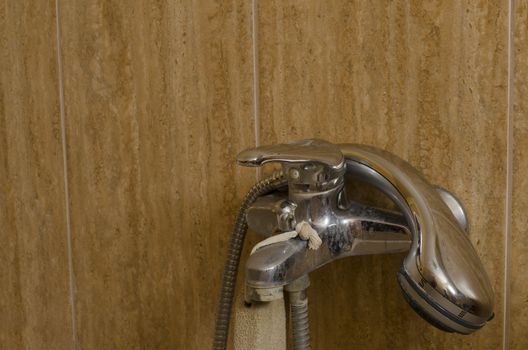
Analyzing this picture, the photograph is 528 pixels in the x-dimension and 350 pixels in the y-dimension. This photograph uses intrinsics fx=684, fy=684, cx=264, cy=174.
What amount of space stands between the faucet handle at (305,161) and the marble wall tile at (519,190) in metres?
0.14

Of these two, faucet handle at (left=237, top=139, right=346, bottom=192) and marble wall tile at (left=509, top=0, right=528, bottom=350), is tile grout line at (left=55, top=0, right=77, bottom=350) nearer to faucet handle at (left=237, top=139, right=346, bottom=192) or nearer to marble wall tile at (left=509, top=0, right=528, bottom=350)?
faucet handle at (left=237, top=139, right=346, bottom=192)

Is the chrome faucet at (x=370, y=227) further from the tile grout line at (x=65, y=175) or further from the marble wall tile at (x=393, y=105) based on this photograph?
the tile grout line at (x=65, y=175)

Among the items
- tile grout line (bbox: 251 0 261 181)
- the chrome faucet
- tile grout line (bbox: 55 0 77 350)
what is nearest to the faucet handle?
the chrome faucet

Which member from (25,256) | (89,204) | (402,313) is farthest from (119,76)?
(402,313)

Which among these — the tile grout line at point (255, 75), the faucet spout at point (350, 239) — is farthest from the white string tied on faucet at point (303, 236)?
the tile grout line at point (255, 75)

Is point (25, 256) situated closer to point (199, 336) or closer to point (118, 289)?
point (118, 289)

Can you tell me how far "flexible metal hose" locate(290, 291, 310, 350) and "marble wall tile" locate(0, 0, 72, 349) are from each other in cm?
34

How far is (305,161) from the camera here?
1.56 ft

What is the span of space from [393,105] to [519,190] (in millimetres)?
119

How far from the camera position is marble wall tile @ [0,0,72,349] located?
750 millimetres

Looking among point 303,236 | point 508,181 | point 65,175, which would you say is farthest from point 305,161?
point 65,175

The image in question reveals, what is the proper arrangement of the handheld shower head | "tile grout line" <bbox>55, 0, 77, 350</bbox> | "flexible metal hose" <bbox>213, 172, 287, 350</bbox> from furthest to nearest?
"tile grout line" <bbox>55, 0, 77, 350</bbox>
"flexible metal hose" <bbox>213, 172, 287, 350</bbox>
the handheld shower head

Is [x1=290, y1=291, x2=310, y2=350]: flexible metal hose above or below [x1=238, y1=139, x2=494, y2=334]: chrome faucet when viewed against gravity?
below

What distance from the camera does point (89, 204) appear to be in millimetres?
738
